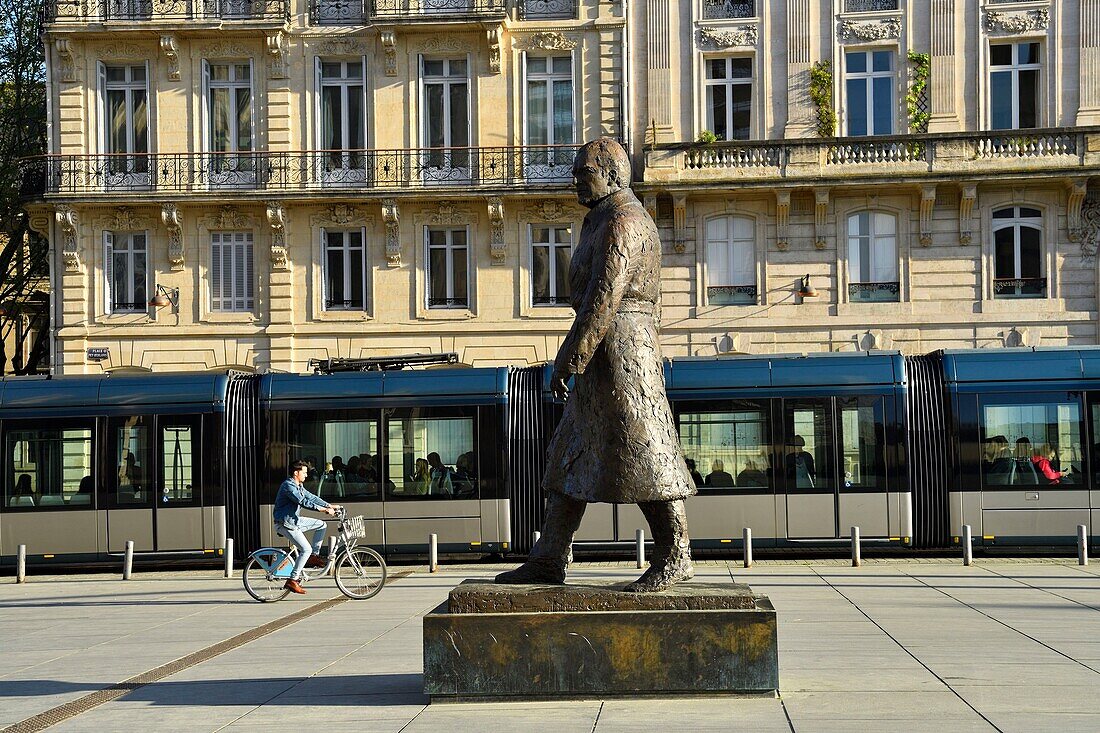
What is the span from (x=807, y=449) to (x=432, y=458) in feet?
18.6

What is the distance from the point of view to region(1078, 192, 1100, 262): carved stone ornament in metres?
28.7

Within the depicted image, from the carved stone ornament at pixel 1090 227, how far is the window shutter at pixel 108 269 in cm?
2150

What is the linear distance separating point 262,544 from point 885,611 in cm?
1093

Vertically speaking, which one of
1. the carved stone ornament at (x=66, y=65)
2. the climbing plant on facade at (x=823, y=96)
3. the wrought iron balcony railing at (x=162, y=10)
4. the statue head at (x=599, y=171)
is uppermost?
the wrought iron balcony railing at (x=162, y=10)

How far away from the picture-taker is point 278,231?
1195 inches

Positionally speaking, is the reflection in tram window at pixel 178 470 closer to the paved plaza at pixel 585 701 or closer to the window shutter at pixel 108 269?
the paved plaza at pixel 585 701

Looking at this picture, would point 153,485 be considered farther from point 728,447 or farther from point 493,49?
point 493,49

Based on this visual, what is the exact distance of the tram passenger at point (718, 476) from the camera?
66.0ft

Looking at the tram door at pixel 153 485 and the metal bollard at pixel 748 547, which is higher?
the tram door at pixel 153 485

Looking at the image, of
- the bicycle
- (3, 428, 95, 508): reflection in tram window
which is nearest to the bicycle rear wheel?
the bicycle

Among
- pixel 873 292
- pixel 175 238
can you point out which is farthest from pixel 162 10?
pixel 873 292

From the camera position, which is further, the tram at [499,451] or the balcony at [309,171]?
the balcony at [309,171]

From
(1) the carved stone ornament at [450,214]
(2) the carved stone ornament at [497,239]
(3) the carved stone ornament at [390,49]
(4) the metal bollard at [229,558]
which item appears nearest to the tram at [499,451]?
(4) the metal bollard at [229,558]

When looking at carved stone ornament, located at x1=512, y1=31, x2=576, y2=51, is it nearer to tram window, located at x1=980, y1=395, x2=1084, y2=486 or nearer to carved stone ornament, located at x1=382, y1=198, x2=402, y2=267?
carved stone ornament, located at x1=382, y1=198, x2=402, y2=267
